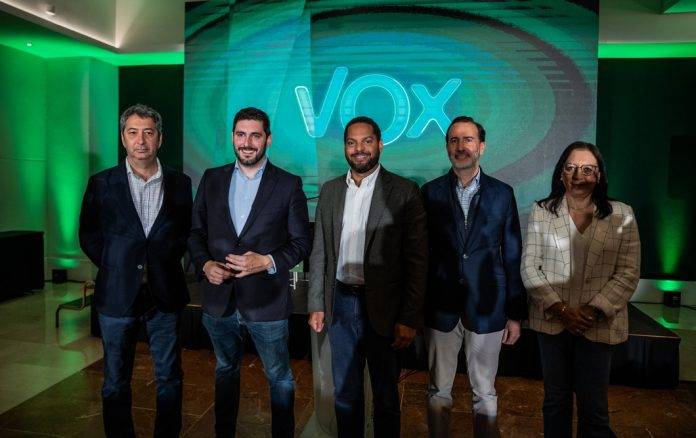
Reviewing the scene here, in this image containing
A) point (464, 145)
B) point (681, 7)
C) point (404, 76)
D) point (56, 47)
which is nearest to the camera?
point (464, 145)

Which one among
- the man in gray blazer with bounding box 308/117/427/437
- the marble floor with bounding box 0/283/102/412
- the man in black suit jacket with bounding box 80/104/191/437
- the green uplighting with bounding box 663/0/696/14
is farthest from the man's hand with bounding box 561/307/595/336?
the green uplighting with bounding box 663/0/696/14

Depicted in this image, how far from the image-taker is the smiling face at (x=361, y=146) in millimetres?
2217

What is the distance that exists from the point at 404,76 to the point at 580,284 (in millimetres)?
3860

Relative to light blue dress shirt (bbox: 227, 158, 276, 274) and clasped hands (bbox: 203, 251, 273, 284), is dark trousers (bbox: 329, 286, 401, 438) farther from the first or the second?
light blue dress shirt (bbox: 227, 158, 276, 274)

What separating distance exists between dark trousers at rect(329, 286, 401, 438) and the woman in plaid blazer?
2.17 ft

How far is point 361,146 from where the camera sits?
7.30 feet

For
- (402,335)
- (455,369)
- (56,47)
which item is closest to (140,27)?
(56,47)

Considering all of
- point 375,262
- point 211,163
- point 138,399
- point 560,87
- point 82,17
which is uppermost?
point 82,17

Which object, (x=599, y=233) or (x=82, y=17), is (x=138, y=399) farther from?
(x=82, y=17)

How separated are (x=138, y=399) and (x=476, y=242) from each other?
8.21 ft

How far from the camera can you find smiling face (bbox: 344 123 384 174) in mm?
2217

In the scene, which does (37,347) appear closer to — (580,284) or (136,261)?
(136,261)

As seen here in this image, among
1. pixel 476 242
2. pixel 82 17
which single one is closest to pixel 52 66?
pixel 82 17

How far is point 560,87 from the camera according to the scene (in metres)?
5.28
